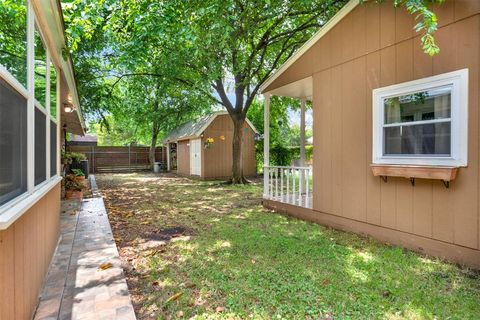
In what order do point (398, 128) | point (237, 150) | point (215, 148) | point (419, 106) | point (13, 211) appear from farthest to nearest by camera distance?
point (215, 148)
point (237, 150)
point (398, 128)
point (419, 106)
point (13, 211)

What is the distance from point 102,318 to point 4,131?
4.89 ft

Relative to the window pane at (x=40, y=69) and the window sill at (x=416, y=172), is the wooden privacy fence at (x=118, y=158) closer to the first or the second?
the window pane at (x=40, y=69)

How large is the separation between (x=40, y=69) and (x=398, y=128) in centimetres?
421

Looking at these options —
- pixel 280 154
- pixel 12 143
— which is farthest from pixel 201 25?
pixel 280 154

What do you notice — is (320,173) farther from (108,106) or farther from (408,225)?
(108,106)

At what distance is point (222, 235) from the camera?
448 centimetres

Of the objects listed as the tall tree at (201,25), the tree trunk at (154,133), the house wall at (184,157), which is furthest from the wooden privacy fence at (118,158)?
the tall tree at (201,25)

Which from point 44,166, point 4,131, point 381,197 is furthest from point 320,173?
point 4,131

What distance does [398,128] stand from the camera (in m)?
3.87

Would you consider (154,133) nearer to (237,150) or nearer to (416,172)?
(237,150)

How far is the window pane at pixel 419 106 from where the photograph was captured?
11.0ft

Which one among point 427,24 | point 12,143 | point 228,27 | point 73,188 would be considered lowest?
point 73,188

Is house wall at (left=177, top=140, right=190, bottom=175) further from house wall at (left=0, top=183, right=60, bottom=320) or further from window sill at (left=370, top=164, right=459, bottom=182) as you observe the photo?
house wall at (left=0, top=183, right=60, bottom=320)

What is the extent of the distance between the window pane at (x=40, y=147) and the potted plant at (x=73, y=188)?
4946mm
